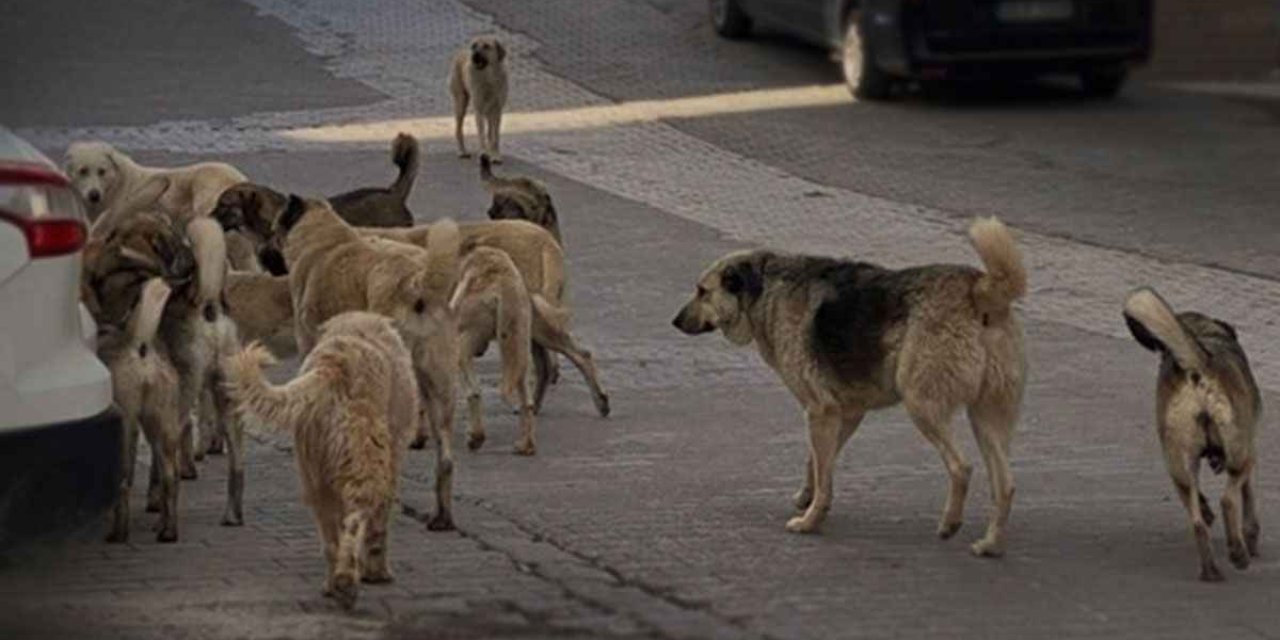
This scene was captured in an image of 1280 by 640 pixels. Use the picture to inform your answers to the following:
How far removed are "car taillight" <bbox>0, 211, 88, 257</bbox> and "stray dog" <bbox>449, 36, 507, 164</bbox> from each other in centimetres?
1222

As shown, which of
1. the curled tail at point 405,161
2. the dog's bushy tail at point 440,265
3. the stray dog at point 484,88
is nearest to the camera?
the dog's bushy tail at point 440,265

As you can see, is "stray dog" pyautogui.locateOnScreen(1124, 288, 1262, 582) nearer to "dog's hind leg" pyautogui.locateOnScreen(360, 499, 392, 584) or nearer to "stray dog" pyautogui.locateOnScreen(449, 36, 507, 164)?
"dog's hind leg" pyautogui.locateOnScreen(360, 499, 392, 584)

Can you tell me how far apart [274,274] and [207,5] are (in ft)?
50.7

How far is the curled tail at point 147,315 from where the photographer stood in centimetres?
909

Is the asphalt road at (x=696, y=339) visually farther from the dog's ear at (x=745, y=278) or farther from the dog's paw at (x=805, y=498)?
the dog's ear at (x=745, y=278)

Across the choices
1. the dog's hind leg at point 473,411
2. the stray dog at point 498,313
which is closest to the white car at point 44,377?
the stray dog at point 498,313

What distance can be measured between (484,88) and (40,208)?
12.4 meters

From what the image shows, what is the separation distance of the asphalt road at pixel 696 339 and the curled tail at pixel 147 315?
29.0 inches

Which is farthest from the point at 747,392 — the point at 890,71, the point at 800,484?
the point at 890,71

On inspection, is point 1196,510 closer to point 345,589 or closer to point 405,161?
point 345,589

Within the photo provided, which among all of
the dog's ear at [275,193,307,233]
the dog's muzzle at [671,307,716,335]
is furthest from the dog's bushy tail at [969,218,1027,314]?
the dog's ear at [275,193,307,233]

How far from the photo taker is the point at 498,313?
11086mm

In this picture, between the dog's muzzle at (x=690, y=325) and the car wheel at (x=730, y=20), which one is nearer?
the dog's muzzle at (x=690, y=325)

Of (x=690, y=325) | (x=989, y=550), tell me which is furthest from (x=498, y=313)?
→ (x=989, y=550)
